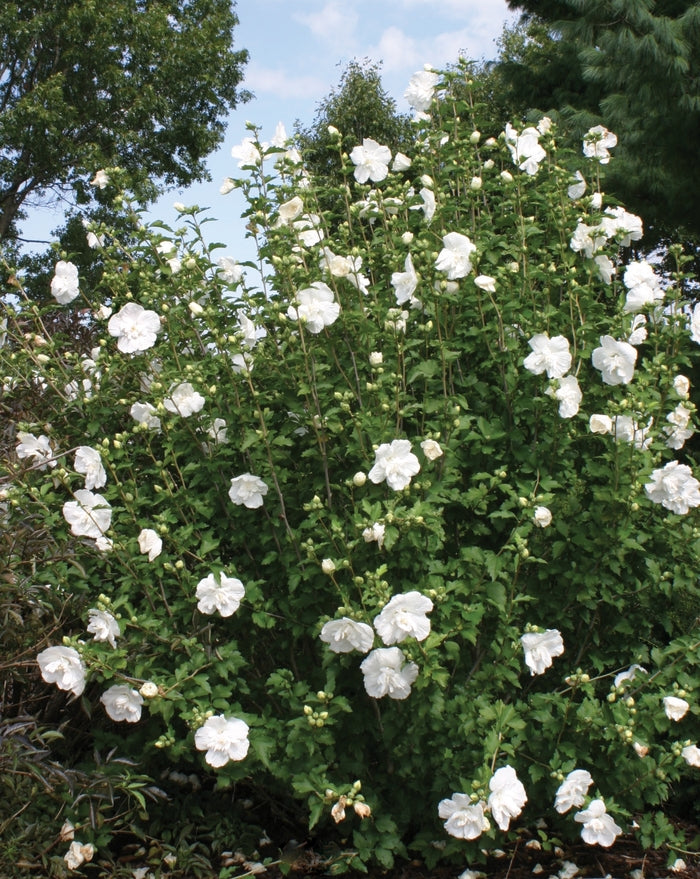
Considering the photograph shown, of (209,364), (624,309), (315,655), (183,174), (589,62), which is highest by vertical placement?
(183,174)

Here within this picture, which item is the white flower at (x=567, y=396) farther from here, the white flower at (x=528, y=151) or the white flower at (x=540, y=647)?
the white flower at (x=528, y=151)

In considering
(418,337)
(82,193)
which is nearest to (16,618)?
(418,337)

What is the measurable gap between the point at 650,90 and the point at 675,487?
17.5 feet

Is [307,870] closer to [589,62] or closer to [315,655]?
[315,655]

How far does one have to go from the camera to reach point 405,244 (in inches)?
126

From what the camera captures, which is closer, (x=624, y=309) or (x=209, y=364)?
(x=209, y=364)

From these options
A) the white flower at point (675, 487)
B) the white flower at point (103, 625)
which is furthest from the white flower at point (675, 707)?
the white flower at point (103, 625)

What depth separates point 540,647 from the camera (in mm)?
2750

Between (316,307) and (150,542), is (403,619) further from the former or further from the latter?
(316,307)

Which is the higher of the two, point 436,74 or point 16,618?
point 436,74

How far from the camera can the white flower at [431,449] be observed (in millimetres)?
2655

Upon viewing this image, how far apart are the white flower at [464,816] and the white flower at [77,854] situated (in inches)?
46.9

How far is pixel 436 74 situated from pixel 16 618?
8.69 feet

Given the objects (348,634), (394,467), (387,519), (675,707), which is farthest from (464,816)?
(394,467)
